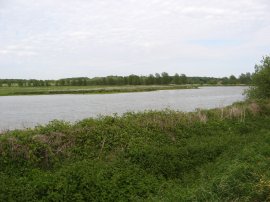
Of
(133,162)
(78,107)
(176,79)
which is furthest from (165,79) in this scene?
(133,162)

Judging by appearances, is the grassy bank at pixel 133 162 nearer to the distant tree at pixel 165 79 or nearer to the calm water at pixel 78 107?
Result: the calm water at pixel 78 107

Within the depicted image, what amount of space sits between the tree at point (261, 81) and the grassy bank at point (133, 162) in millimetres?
17011

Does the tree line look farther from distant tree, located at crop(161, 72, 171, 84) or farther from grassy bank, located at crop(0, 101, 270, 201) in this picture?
grassy bank, located at crop(0, 101, 270, 201)

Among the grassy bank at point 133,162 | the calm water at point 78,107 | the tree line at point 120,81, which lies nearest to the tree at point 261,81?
the calm water at point 78,107

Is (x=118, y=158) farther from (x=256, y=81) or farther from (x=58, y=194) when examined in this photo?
(x=256, y=81)

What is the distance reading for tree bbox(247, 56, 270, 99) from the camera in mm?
33094

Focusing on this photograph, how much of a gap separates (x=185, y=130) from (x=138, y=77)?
417ft

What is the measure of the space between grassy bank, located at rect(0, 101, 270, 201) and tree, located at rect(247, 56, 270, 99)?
670 inches

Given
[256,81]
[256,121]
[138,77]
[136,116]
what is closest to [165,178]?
[136,116]

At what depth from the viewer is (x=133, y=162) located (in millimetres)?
→ 13125

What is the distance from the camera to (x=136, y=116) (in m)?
17.2

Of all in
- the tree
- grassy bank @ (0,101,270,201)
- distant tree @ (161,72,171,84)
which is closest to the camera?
grassy bank @ (0,101,270,201)

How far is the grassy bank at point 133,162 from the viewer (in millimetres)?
10430

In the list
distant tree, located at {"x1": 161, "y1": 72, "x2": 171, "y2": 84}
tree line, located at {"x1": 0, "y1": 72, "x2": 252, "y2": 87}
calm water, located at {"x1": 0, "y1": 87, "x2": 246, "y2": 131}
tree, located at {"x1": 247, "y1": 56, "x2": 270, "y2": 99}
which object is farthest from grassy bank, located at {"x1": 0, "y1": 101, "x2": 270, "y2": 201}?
distant tree, located at {"x1": 161, "y1": 72, "x2": 171, "y2": 84}
